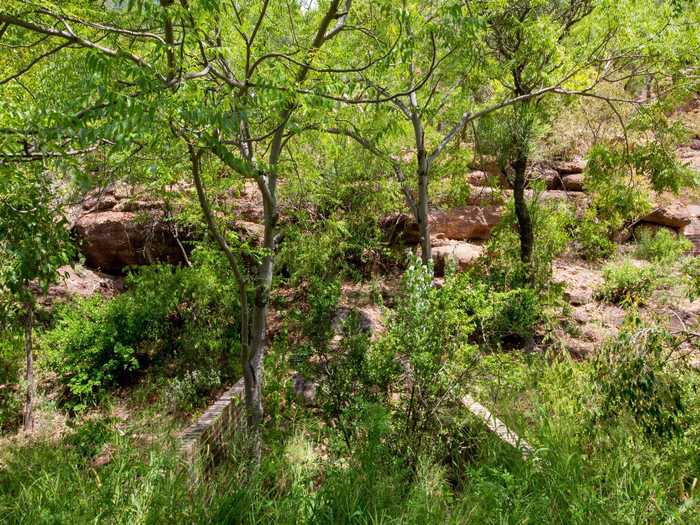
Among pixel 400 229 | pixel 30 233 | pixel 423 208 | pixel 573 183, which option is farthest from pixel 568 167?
pixel 30 233

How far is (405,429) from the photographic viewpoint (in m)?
3.90

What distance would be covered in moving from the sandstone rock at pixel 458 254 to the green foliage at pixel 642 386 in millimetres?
5491

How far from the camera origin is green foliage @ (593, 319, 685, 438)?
324 cm

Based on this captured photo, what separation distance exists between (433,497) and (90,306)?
7.50 meters

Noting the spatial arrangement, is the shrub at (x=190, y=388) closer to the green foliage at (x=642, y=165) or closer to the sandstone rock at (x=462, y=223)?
the sandstone rock at (x=462, y=223)

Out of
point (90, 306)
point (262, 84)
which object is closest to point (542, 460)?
point (262, 84)

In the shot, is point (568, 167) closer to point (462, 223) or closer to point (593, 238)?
point (593, 238)

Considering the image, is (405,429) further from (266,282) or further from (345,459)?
(266,282)

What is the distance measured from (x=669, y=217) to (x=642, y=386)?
9.69m

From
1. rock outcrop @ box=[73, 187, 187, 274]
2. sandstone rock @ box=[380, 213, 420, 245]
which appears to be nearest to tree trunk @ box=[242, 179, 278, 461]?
sandstone rock @ box=[380, 213, 420, 245]

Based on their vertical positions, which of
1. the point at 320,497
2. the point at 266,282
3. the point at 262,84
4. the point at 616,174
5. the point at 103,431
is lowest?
the point at 103,431

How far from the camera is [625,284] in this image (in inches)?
322

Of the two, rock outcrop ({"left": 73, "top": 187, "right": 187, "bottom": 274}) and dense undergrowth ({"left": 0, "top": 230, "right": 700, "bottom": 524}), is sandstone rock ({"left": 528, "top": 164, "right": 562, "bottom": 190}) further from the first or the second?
rock outcrop ({"left": 73, "top": 187, "right": 187, "bottom": 274})

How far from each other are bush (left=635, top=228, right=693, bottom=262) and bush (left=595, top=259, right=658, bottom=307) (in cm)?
169
